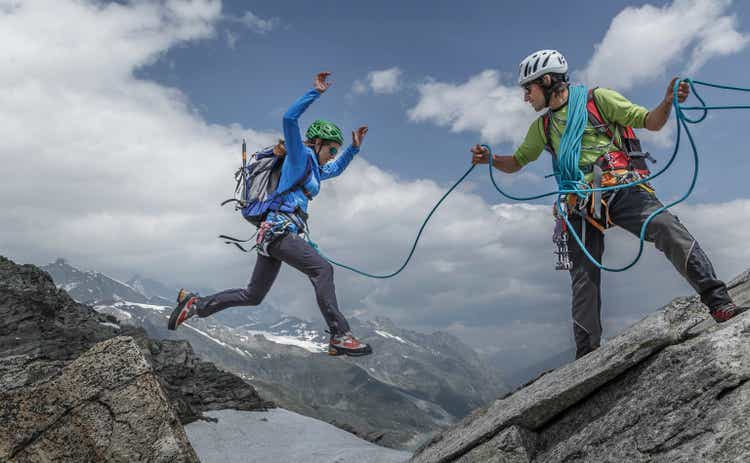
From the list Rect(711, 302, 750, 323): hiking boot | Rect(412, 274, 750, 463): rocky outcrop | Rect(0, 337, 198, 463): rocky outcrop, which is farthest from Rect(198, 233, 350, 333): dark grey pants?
Rect(711, 302, 750, 323): hiking boot

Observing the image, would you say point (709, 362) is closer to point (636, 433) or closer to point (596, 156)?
point (636, 433)

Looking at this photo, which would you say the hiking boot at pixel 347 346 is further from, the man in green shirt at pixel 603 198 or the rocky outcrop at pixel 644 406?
the man in green shirt at pixel 603 198

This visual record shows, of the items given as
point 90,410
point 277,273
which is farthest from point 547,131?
point 90,410

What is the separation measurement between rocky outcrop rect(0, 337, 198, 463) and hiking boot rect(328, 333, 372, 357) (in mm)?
2815

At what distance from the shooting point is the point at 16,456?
671 cm

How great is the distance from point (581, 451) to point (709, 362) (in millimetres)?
1711

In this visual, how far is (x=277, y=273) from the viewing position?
1041cm

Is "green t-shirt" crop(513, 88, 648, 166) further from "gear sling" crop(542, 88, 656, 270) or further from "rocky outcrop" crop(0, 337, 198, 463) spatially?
"rocky outcrop" crop(0, 337, 198, 463)

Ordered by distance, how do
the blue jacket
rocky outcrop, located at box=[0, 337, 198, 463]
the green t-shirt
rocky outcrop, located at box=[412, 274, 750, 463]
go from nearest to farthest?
rocky outcrop, located at box=[412, 274, 750, 463]
rocky outcrop, located at box=[0, 337, 198, 463]
the green t-shirt
the blue jacket

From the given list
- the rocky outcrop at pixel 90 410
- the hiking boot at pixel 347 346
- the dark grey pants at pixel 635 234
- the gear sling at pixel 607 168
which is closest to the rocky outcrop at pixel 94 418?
the rocky outcrop at pixel 90 410

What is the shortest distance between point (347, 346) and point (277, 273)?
2.19 m

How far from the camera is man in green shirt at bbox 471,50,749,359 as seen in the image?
7.38 metres

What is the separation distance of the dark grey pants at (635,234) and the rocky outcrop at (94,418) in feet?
19.0

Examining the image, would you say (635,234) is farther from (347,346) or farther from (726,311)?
(347,346)
